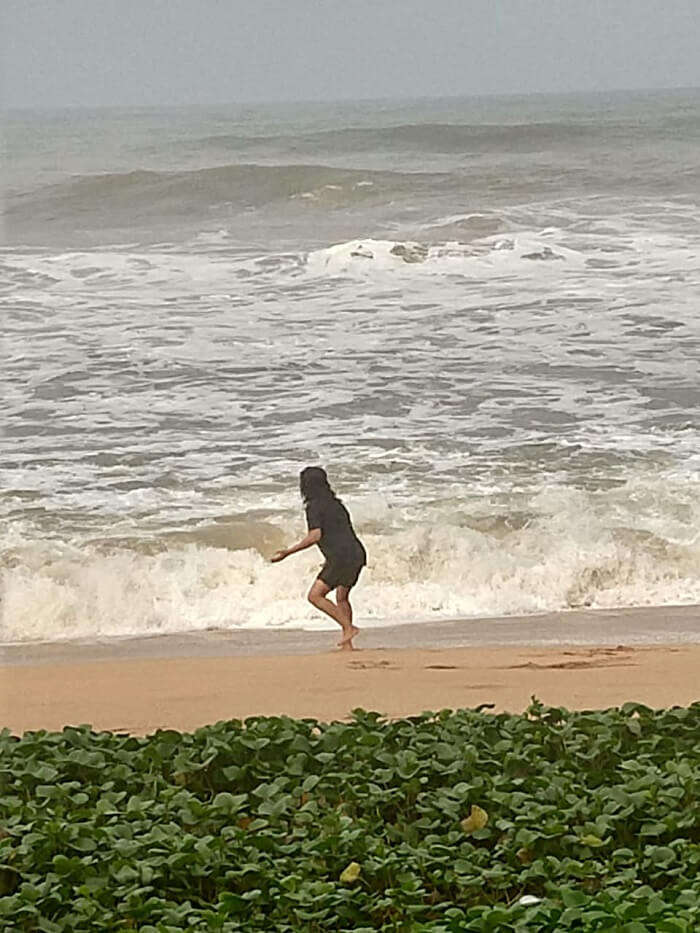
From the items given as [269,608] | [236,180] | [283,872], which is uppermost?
[236,180]

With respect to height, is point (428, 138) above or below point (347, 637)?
above

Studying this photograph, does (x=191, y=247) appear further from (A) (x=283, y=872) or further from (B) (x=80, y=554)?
(A) (x=283, y=872)

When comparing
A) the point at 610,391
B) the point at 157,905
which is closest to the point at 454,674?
the point at 157,905

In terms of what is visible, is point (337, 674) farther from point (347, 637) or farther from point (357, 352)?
point (357, 352)

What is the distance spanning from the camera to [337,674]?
3938mm

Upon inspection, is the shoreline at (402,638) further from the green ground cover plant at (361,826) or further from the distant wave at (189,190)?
the distant wave at (189,190)

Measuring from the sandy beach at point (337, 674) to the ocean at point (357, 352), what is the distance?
477 millimetres

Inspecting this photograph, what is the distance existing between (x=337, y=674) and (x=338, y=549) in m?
0.48

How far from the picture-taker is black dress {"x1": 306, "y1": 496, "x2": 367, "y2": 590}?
4.32 m

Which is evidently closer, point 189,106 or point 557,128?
point 189,106

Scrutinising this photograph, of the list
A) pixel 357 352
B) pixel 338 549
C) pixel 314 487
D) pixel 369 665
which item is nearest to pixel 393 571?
pixel 314 487

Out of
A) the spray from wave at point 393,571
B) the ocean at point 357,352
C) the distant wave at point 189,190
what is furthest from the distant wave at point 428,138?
the spray from wave at point 393,571

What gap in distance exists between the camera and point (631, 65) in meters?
5.55

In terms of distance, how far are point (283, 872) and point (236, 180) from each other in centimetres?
492
